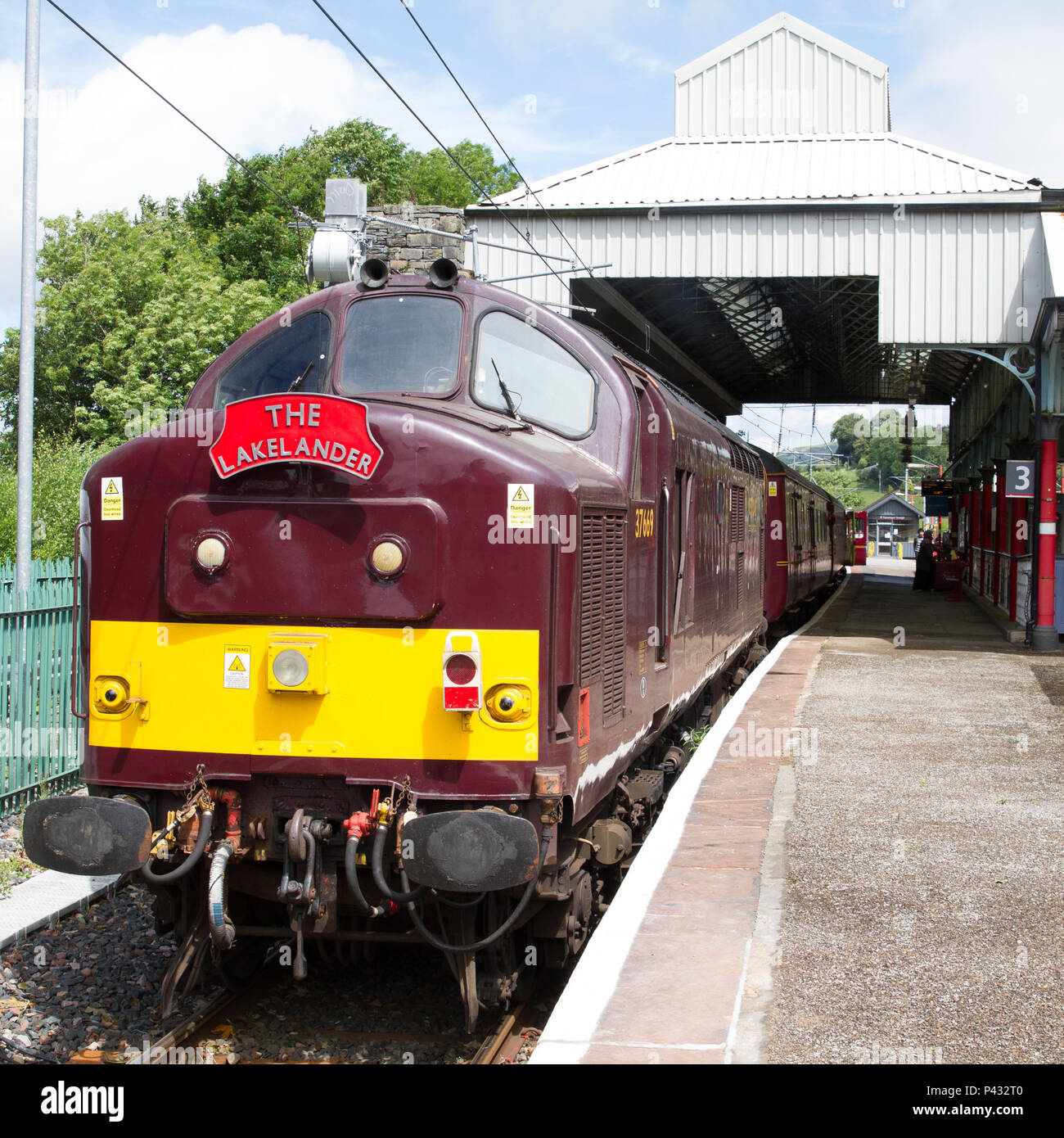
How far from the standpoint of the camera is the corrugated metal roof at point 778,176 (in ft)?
55.4

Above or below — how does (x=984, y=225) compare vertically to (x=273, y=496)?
above

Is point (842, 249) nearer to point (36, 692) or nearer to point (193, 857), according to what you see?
point (36, 692)

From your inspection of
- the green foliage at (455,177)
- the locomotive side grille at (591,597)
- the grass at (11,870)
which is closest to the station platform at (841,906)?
the locomotive side grille at (591,597)

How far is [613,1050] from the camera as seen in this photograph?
398cm

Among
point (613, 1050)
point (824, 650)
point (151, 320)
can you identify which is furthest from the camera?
point (151, 320)

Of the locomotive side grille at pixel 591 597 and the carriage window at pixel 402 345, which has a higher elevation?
the carriage window at pixel 402 345

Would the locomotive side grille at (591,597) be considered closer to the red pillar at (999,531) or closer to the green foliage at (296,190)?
the red pillar at (999,531)

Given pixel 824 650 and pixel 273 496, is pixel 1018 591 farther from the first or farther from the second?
pixel 273 496

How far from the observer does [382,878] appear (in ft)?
14.7

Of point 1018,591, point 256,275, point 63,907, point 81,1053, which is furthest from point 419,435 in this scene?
point 256,275

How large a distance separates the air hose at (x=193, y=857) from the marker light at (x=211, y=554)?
1017 millimetres

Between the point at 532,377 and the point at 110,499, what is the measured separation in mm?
2060

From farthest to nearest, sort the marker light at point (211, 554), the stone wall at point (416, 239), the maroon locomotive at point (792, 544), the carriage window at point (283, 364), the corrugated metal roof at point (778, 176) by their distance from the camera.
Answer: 1. the stone wall at point (416, 239)
2. the maroon locomotive at point (792, 544)
3. the corrugated metal roof at point (778, 176)
4. the carriage window at point (283, 364)
5. the marker light at point (211, 554)

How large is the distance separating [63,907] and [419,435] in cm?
403
